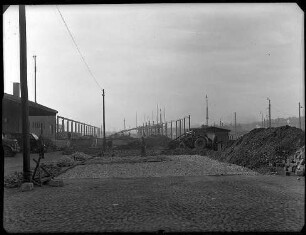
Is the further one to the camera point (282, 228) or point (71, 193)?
point (71, 193)

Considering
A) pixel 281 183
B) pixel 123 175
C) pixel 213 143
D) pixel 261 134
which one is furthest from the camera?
pixel 213 143

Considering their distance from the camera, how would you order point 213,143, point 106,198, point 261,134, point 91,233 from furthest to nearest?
point 213,143 → point 261,134 → point 106,198 → point 91,233

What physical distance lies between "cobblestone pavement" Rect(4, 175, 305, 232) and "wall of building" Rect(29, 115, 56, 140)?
3141 centimetres

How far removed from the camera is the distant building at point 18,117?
30.0m

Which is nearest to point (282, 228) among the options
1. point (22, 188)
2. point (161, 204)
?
point (161, 204)

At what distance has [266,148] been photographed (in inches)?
853

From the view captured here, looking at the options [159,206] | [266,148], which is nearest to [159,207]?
[159,206]

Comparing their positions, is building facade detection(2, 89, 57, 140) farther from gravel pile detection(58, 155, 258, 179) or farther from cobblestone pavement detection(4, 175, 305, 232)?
cobblestone pavement detection(4, 175, 305, 232)

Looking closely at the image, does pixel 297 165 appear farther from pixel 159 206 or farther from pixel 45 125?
pixel 45 125

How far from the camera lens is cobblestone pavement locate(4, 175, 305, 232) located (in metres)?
6.61

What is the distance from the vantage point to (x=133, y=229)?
6.40m

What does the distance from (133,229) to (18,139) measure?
1017 inches

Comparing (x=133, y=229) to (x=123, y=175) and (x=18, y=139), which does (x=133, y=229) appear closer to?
(x=123, y=175)

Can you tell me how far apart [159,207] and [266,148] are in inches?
582
